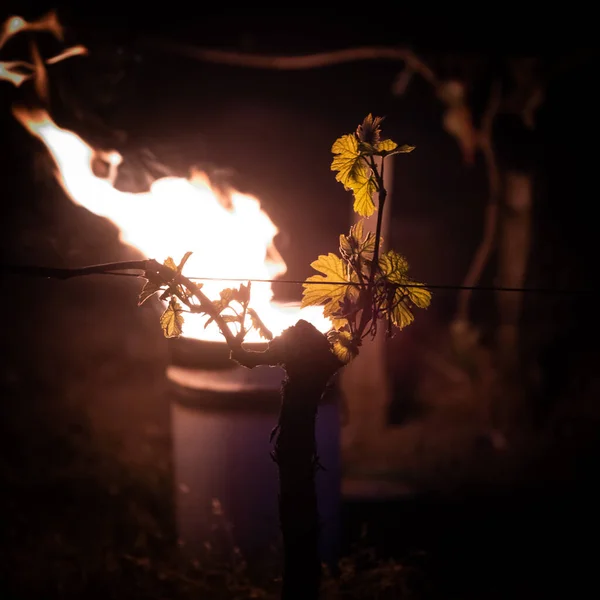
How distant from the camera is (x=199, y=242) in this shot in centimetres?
333

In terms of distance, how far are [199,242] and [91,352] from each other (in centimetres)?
464

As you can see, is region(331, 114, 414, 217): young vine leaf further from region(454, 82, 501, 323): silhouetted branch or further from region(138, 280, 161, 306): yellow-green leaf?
region(454, 82, 501, 323): silhouetted branch

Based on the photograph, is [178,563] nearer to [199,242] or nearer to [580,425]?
[199,242]

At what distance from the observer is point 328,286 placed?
2.27 meters

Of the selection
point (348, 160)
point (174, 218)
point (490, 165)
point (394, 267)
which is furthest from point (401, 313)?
point (490, 165)

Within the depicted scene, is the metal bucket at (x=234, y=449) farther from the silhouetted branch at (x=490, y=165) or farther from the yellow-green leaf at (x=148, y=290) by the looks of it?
the silhouetted branch at (x=490, y=165)

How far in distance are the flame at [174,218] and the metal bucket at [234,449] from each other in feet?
0.86

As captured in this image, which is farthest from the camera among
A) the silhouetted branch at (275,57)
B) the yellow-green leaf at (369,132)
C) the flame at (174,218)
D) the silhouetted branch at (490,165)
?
the silhouetted branch at (490,165)

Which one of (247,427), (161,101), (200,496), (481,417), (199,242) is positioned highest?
(161,101)

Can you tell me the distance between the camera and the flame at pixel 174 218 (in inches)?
128

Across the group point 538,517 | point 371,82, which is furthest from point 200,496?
point 371,82

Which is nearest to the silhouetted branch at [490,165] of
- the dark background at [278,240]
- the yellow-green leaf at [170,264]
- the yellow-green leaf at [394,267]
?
the dark background at [278,240]

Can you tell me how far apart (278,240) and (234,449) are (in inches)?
119

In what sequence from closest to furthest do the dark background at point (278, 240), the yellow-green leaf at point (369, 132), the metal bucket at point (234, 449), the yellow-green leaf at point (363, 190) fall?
1. the yellow-green leaf at point (369, 132)
2. the yellow-green leaf at point (363, 190)
3. the metal bucket at point (234, 449)
4. the dark background at point (278, 240)
